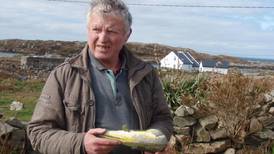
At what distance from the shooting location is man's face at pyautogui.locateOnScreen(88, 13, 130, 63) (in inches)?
116

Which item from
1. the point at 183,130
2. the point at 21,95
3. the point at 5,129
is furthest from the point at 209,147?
the point at 21,95

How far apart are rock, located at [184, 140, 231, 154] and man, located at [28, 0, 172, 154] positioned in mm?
5058

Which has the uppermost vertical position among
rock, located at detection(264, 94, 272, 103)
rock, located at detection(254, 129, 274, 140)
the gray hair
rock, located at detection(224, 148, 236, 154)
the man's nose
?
the gray hair

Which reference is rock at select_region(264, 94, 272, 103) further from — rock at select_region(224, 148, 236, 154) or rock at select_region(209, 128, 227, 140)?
rock at select_region(224, 148, 236, 154)

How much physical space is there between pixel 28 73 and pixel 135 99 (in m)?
27.1

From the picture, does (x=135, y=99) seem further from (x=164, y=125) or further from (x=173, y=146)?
(x=173, y=146)

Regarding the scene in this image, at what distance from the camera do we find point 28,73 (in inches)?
1163

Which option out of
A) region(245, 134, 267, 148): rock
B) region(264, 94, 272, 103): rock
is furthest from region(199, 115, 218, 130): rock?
region(264, 94, 272, 103): rock

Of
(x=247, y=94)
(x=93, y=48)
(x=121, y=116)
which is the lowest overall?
(x=247, y=94)

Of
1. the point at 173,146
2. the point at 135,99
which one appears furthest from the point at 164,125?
the point at 173,146

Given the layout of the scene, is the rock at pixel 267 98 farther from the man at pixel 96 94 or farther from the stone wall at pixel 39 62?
the stone wall at pixel 39 62

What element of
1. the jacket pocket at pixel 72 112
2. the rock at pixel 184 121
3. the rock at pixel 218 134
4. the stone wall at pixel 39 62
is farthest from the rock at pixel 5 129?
the stone wall at pixel 39 62

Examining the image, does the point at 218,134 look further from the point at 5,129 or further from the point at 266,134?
the point at 5,129

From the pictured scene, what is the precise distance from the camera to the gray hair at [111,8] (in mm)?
2965
